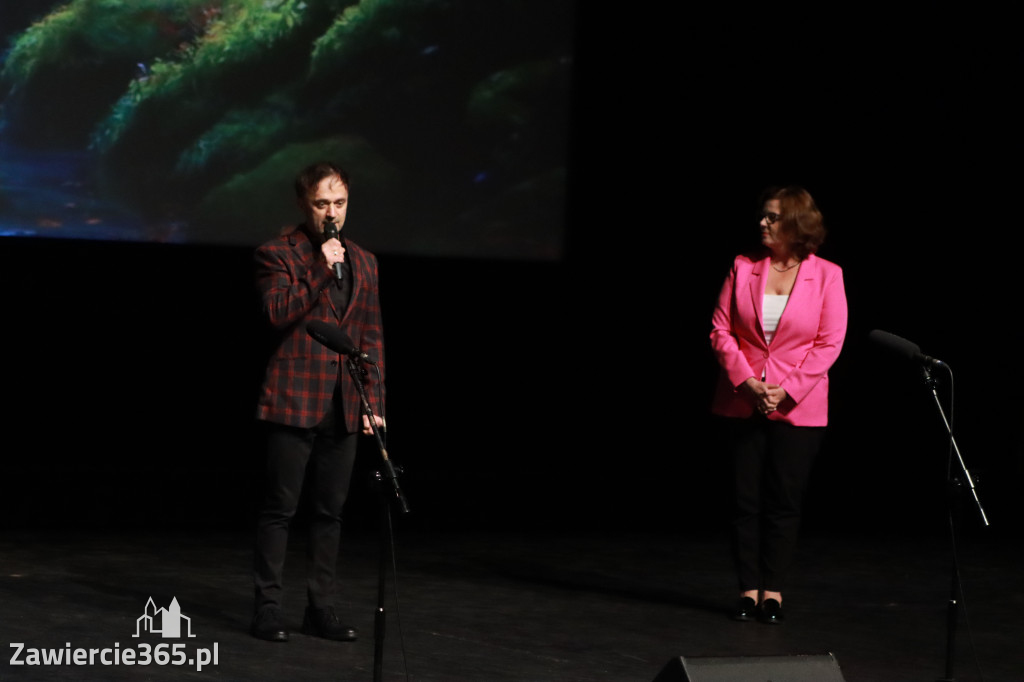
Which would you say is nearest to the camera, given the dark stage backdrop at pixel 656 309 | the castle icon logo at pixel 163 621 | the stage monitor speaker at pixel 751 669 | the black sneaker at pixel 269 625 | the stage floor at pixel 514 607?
the stage monitor speaker at pixel 751 669

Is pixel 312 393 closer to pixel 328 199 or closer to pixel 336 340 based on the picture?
pixel 328 199

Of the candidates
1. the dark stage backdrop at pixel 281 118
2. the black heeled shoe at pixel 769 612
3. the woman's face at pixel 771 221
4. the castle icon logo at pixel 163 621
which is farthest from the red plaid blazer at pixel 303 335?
the dark stage backdrop at pixel 281 118

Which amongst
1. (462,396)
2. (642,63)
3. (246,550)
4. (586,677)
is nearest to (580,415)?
(462,396)

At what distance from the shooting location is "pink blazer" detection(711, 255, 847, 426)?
477cm

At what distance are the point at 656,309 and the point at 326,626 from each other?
3.93 m

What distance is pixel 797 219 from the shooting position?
15.6ft

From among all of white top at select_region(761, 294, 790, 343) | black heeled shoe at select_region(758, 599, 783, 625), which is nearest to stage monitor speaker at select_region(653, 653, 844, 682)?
black heeled shoe at select_region(758, 599, 783, 625)

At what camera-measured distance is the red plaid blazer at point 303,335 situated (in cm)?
403

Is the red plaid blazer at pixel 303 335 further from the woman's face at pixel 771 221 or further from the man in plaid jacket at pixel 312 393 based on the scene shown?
the woman's face at pixel 771 221

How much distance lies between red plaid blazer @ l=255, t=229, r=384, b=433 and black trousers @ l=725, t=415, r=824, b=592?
134cm

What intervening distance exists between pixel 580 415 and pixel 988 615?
120 inches

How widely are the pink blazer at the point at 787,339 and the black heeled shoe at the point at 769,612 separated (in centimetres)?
58

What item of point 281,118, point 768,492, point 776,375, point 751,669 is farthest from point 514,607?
point 281,118

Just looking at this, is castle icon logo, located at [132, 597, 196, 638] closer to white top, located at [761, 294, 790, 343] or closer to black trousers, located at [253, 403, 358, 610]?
black trousers, located at [253, 403, 358, 610]
